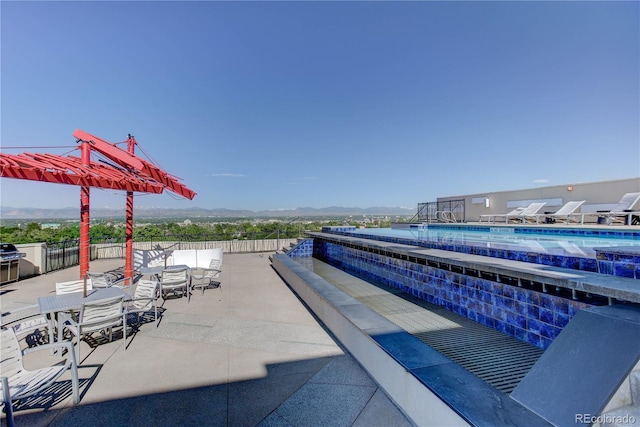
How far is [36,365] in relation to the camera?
10.1 feet

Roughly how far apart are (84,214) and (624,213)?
1508cm

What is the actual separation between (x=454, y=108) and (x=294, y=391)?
70.1ft

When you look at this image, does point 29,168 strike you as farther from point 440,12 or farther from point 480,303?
point 440,12

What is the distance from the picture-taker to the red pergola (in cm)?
501

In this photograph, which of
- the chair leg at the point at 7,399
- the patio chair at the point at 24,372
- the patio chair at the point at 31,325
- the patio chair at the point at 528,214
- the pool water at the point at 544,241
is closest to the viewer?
the chair leg at the point at 7,399

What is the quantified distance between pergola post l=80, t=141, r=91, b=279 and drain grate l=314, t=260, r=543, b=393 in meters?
5.72

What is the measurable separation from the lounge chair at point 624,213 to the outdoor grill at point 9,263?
17121 mm

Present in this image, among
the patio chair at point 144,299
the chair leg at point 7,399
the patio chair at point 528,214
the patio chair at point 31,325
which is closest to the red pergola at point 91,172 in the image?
the patio chair at point 144,299

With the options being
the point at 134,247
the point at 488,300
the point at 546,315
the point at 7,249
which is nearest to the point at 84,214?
the point at 7,249

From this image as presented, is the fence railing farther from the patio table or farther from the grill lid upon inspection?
the patio table

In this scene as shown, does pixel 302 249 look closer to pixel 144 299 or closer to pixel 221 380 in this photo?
pixel 144 299

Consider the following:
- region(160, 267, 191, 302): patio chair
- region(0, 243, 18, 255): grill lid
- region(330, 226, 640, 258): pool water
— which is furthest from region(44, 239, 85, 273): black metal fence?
region(330, 226, 640, 258): pool water

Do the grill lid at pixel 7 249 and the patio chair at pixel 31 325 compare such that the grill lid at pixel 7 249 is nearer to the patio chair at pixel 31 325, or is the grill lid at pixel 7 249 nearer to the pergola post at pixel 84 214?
the pergola post at pixel 84 214

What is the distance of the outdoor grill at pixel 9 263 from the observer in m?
6.64
